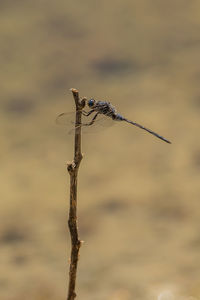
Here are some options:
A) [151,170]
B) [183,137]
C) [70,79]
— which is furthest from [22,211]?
[70,79]

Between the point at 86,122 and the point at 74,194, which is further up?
the point at 86,122

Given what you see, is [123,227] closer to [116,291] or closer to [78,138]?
[116,291]

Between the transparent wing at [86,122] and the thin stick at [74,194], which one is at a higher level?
the transparent wing at [86,122]

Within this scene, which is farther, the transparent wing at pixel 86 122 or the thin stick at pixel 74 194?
the transparent wing at pixel 86 122

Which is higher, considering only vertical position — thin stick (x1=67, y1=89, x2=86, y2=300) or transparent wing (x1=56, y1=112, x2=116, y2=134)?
transparent wing (x1=56, y1=112, x2=116, y2=134)

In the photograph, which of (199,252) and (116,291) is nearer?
(116,291)

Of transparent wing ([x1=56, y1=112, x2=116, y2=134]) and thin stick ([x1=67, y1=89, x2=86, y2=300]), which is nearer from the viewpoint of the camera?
thin stick ([x1=67, y1=89, x2=86, y2=300])

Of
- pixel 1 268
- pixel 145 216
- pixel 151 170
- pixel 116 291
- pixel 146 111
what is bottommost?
pixel 116 291

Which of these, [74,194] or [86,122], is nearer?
[74,194]
